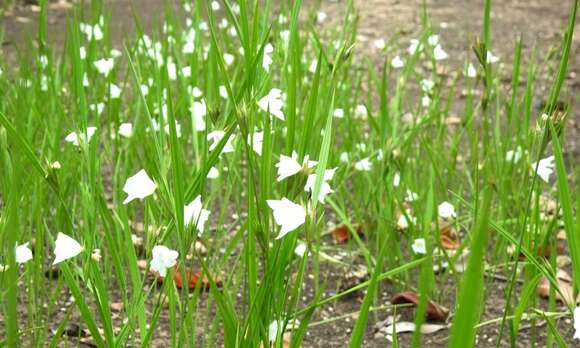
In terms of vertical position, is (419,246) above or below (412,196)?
below

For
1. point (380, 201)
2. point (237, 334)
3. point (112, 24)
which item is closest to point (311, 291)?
point (380, 201)

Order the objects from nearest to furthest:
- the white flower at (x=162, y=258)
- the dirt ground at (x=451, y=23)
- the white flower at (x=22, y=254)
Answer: the white flower at (x=162, y=258)
the white flower at (x=22, y=254)
the dirt ground at (x=451, y=23)

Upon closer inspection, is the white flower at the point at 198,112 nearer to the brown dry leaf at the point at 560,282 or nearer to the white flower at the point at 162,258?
the white flower at the point at 162,258

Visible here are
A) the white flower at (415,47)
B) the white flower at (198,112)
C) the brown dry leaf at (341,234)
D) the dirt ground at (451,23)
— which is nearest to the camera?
the white flower at (198,112)

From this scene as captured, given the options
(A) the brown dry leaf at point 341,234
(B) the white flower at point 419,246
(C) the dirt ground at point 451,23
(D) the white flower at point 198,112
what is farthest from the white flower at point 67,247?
(C) the dirt ground at point 451,23

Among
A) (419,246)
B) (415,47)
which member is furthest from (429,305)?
(415,47)

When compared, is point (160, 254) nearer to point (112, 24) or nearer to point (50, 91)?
point (50, 91)

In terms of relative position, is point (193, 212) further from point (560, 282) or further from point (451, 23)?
point (451, 23)
